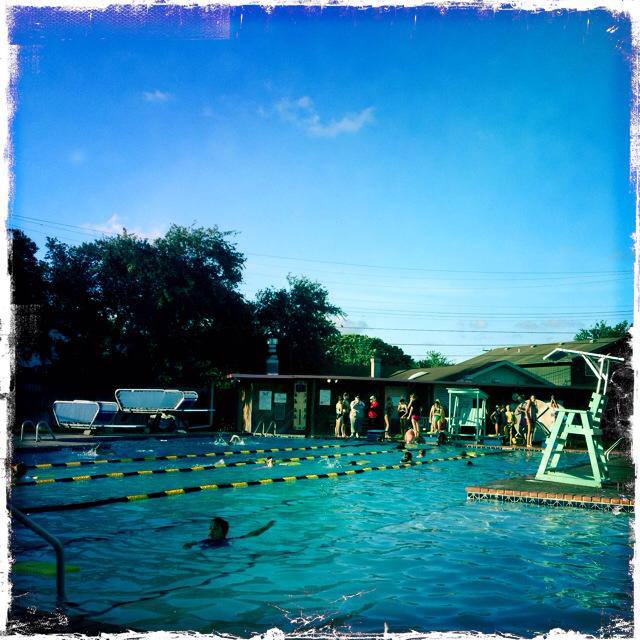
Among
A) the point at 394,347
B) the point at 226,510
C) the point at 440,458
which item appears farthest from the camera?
the point at 394,347

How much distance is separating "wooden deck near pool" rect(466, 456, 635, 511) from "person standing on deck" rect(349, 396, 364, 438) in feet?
44.0

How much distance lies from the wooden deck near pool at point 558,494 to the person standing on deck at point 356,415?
1343 centimetres

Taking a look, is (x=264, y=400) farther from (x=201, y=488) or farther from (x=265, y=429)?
(x=201, y=488)

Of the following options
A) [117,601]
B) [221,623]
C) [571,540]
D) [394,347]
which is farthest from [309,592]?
[394,347]

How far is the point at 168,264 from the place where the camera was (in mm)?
34531

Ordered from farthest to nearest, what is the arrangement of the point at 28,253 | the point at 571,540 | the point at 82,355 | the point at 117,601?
1. the point at 82,355
2. the point at 28,253
3. the point at 571,540
4. the point at 117,601

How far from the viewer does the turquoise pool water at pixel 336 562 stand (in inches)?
203

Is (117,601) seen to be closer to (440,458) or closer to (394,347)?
(440,458)

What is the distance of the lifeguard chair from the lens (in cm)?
2519

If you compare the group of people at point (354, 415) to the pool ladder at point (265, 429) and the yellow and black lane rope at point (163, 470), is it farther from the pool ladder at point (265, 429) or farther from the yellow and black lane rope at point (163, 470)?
the yellow and black lane rope at point (163, 470)

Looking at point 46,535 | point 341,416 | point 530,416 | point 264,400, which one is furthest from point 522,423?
point 46,535

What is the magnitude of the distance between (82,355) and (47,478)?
19.8 metres

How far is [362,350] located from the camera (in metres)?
85.4

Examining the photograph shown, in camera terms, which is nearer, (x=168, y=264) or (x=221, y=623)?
(x=221, y=623)
